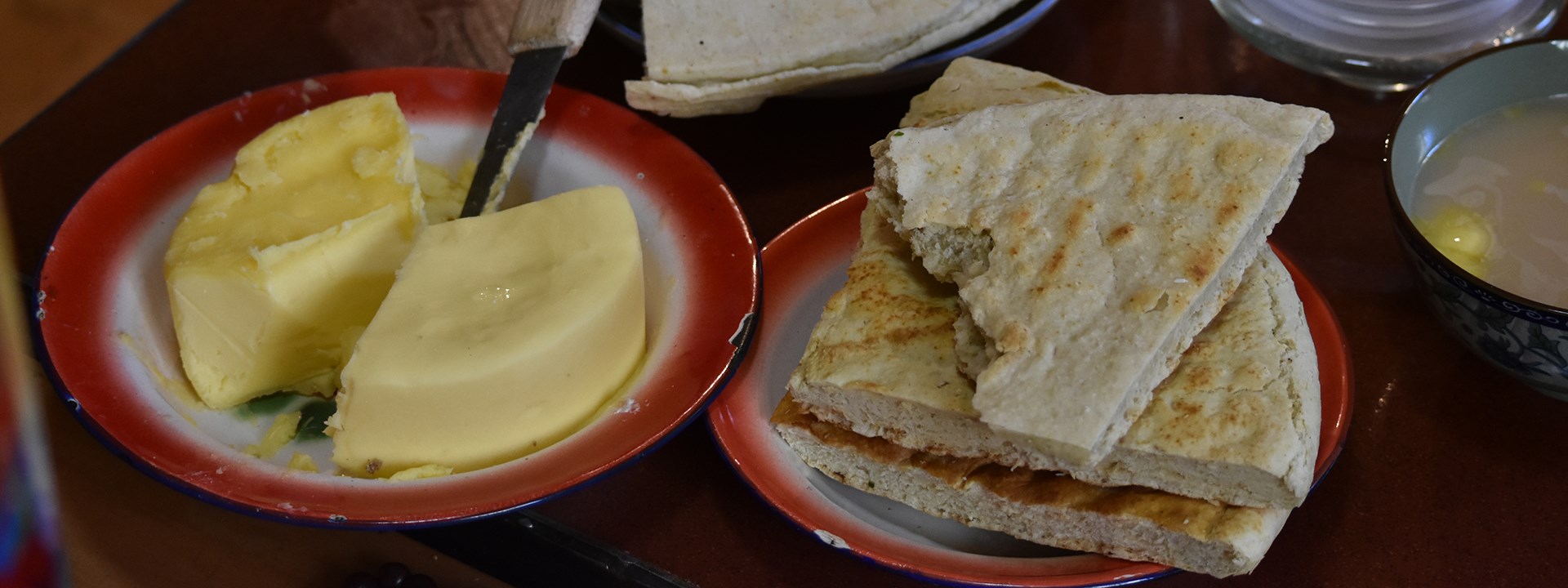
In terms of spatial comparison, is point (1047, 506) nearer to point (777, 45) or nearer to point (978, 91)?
point (978, 91)

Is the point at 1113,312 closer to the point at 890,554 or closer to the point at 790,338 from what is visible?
the point at 890,554

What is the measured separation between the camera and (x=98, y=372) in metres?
1.53

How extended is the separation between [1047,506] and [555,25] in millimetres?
1130

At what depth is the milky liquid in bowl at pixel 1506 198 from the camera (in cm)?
151

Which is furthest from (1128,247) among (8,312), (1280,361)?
(8,312)

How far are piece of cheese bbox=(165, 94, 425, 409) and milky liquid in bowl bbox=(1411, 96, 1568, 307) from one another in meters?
1.54

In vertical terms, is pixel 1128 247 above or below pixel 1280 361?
above

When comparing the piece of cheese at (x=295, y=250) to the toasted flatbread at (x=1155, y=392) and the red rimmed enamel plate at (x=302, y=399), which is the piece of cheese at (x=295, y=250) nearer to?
the red rimmed enamel plate at (x=302, y=399)

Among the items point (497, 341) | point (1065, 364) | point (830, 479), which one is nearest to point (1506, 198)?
point (1065, 364)

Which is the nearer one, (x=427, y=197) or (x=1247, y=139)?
(x=1247, y=139)

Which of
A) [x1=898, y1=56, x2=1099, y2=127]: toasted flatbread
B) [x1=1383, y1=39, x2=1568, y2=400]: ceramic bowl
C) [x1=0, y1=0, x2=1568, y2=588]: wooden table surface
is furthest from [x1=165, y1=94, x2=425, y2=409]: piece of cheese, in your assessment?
[x1=1383, y1=39, x2=1568, y2=400]: ceramic bowl

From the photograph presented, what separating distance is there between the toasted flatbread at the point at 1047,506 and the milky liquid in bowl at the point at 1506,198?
549 mm

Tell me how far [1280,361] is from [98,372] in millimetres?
1552

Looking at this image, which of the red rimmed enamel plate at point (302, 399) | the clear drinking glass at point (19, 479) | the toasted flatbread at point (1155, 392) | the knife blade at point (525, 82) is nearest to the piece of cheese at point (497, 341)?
the red rimmed enamel plate at point (302, 399)
